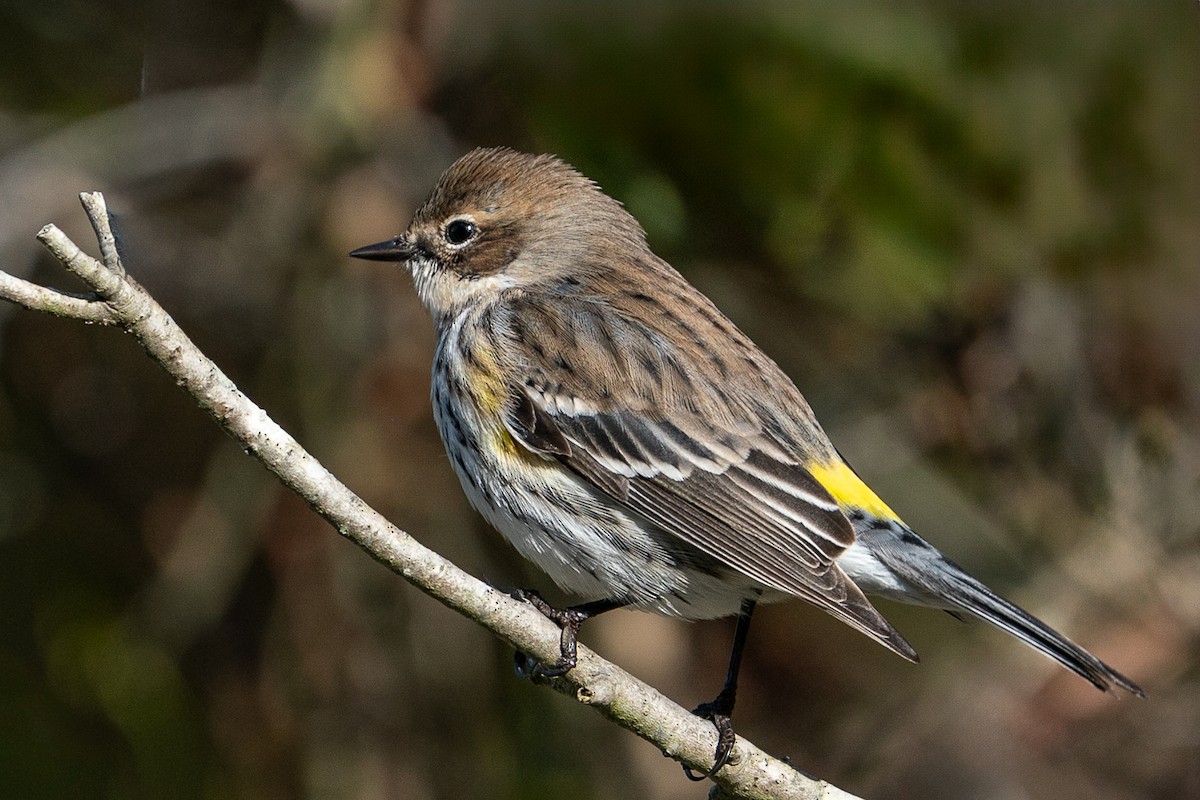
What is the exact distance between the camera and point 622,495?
Result: 12.4 feet

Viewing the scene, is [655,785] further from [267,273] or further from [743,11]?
[743,11]

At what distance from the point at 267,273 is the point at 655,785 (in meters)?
2.64

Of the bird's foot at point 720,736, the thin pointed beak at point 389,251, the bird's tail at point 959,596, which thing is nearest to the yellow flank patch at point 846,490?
the bird's tail at point 959,596

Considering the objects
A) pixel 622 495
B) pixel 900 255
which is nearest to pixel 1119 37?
pixel 900 255

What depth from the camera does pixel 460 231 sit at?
4473 mm

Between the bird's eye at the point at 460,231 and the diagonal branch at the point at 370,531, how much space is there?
5.32 ft

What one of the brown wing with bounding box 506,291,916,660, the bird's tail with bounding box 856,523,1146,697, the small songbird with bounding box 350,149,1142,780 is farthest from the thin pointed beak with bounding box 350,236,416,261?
the bird's tail with bounding box 856,523,1146,697

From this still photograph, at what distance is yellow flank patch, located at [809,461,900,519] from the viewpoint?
157 inches

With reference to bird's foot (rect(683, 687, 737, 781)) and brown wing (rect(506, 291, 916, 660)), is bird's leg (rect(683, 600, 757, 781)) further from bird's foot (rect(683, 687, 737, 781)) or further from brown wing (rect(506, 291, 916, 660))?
brown wing (rect(506, 291, 916, 660))

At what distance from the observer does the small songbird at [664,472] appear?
369 centimetres

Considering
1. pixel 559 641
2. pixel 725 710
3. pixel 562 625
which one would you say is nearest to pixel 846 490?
pixel 725 710

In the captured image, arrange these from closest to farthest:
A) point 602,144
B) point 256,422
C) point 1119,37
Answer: point 256,422
point 1119,37
point 602,144

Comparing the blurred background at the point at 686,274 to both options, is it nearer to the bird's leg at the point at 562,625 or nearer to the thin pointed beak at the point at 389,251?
the thin pointed beak at the point at 389,251

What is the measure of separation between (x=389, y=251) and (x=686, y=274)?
57.2 inches
